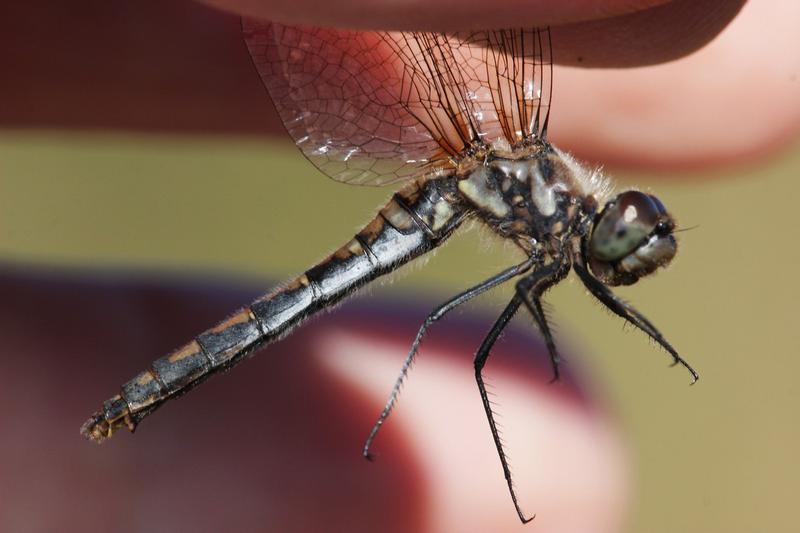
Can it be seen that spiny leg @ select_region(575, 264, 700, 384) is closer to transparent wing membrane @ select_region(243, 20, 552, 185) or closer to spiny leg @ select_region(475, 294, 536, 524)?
spiny leg @ select_region(475, 294, 536, 524)

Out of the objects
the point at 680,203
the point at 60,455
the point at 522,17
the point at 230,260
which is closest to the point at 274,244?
the point at 230,260

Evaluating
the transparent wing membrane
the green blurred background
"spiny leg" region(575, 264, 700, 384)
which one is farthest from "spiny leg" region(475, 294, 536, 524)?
the green blurred background

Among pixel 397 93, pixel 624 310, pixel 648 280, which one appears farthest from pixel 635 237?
pixel 648 280

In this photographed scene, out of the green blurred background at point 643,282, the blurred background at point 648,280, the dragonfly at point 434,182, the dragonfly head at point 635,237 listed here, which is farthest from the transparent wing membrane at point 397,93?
the green blurred background at point 643,282

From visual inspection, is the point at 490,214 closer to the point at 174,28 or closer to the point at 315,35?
the point at 315,35

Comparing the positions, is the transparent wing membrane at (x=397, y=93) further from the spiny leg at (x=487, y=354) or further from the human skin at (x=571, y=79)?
the spiny leg at (x=487, y=354)

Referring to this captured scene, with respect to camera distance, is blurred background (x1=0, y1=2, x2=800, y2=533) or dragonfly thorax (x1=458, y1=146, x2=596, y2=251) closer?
dragonfly thorax (x1=458, y1=146, x2=596, y2=251)

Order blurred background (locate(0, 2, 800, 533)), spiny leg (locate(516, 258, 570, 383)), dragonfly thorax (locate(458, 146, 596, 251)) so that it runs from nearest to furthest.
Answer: spiny leg (locate(516, 258, 570, 383)), dragonfly thorax (locate(458, 146, 596, 251)), blurred background (locate(0, 2, 800, 533))
